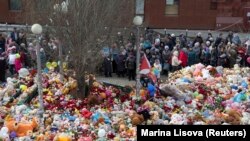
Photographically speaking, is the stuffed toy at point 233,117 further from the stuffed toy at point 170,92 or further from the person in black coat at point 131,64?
the person in black coat at point 131,64

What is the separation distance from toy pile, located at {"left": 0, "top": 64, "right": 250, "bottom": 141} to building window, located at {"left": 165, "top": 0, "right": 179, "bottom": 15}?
46.3 ft

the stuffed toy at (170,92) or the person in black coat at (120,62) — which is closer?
the stuffed toy at (170,92)

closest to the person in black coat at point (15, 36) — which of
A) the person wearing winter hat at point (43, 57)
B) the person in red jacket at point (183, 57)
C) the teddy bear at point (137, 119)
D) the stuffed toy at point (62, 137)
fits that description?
the person wearing winter hat at point (43, 57)

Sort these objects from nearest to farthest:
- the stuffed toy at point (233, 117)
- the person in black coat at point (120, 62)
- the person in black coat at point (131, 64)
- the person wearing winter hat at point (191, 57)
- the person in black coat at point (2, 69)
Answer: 1. the stuffed toy at point (233, 117)
2. the person in black coat at point (2, 69)
3. the person in black coat at point (131, 64)
4. the person in black coat at point (120, 62)
5. the person wearing winter hat at point (191, 57)

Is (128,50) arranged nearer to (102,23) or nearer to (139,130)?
(102,23)

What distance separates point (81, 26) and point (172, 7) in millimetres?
18229

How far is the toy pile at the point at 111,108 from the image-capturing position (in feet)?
46.1

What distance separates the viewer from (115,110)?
15.7 meters

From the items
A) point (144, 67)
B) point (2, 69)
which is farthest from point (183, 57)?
point (2, 69)

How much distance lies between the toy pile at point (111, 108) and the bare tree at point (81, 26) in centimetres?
96

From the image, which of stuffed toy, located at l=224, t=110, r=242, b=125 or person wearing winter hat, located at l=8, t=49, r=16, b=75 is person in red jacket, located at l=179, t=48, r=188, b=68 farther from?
stuffed toy, located at l=224, t=110, r=242, b=125

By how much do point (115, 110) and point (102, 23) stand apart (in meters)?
2.73

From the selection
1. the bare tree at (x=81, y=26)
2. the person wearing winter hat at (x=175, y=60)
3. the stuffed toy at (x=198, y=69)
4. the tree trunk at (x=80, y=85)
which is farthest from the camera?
the person wearing winter hat at (x=175, y=60)

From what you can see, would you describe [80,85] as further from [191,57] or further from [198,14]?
[198,14]
